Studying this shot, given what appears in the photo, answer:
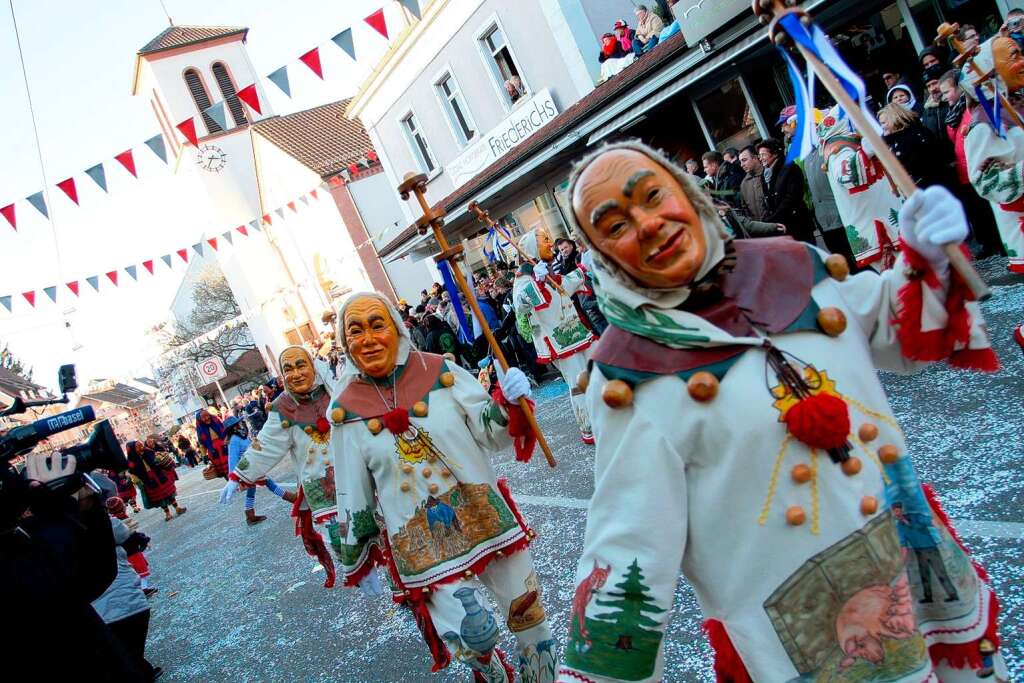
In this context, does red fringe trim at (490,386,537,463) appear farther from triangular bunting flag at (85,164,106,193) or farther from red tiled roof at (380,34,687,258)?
triangular bunting flag at (85,164,106,193)

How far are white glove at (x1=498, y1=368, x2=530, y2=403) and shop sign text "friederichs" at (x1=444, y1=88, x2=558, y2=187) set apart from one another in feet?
41.1

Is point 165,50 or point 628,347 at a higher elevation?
point 165,50

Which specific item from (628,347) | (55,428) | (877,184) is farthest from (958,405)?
(55,428)

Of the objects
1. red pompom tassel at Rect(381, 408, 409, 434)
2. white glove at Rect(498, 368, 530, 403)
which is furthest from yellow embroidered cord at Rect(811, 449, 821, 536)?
red pompom tassel at Rect(381, 408, 409, 434)

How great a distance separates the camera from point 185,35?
37062mm

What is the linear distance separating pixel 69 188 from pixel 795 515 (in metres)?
12.3

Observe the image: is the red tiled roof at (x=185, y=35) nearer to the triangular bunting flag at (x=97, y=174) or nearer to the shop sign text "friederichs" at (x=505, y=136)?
the shop sign text "friederichs" at (x=505, y=136)

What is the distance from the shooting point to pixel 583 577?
171 cm

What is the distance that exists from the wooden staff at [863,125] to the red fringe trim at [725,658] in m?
1.00

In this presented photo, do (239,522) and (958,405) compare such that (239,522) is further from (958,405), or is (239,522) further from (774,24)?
(774,24)

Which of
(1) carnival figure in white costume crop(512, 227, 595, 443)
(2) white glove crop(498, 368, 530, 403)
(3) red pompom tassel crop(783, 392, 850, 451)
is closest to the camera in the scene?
(3) red pompom tassel crop(783, 392, 850, 451)

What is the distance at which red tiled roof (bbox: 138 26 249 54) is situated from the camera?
3522 cm

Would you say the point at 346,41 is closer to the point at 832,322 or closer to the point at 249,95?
the point at 249,95

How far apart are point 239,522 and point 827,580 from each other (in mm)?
11362
